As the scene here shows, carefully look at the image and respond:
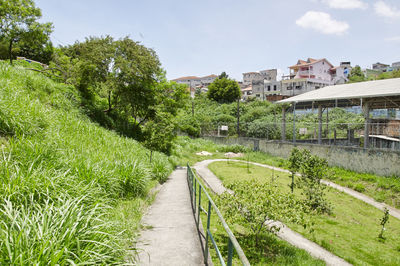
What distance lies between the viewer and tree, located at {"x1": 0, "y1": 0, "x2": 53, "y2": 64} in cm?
1315

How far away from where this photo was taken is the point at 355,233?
26.9ft

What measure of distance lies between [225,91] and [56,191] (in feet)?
164

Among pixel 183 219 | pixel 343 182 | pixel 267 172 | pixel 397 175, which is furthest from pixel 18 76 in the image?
pixel 397 175

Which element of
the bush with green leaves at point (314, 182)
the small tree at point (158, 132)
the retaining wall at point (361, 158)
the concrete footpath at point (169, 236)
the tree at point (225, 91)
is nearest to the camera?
the concrete footpath at point (169, 236)

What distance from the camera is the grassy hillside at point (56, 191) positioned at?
280cm

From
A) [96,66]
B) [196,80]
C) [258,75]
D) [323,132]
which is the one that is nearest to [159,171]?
[96,66]

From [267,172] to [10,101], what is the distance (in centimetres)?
1424

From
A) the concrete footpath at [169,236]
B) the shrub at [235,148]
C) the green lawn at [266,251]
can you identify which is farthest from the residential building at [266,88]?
the concrete footpath at [169,236]

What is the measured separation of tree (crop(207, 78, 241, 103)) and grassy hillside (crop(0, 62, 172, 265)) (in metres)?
43.7

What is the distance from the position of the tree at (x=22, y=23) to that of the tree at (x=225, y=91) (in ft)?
134

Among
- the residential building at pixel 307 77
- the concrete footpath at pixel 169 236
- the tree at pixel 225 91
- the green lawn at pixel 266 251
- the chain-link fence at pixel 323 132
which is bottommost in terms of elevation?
the green lawn at pixel 266 251

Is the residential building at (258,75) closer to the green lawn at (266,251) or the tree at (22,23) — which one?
the tree at (22,23)

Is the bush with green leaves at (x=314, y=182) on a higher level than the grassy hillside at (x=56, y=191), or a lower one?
lower

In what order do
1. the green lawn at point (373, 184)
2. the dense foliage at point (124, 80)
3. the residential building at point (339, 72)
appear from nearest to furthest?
the green lawn at point (373, 184), the dense foliage at point (124, 80), the residential building at point (339, 72)
